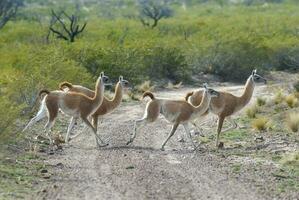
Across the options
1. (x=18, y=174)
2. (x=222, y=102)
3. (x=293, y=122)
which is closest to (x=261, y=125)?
(x=293, y=122)

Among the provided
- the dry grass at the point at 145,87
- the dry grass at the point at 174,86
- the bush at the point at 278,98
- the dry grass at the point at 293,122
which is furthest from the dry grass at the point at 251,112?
the dry grass at the point at 174,86

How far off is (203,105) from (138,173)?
4.77m

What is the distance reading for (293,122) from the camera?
23.8 metres

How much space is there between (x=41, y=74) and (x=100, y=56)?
1160 cm

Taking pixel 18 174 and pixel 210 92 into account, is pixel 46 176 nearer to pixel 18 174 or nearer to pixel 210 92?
pixel 18 174

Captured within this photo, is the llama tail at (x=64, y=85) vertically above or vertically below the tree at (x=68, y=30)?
above

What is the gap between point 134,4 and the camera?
6142 inches

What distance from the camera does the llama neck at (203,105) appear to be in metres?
20.9

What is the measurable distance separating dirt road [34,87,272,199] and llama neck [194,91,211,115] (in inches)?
39.2

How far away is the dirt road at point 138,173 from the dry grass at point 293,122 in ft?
11.5

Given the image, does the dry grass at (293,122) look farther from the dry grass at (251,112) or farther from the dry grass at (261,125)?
the dry grass at (251,112)

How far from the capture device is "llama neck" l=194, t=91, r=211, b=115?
68.4 feet

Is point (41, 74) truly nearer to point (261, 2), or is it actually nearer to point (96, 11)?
point (96, 11)

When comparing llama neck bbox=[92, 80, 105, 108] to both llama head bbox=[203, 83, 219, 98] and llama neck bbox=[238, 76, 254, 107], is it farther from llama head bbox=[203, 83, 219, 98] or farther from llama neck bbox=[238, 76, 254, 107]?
llama neck bbox=[238, 76, 254, 107]
